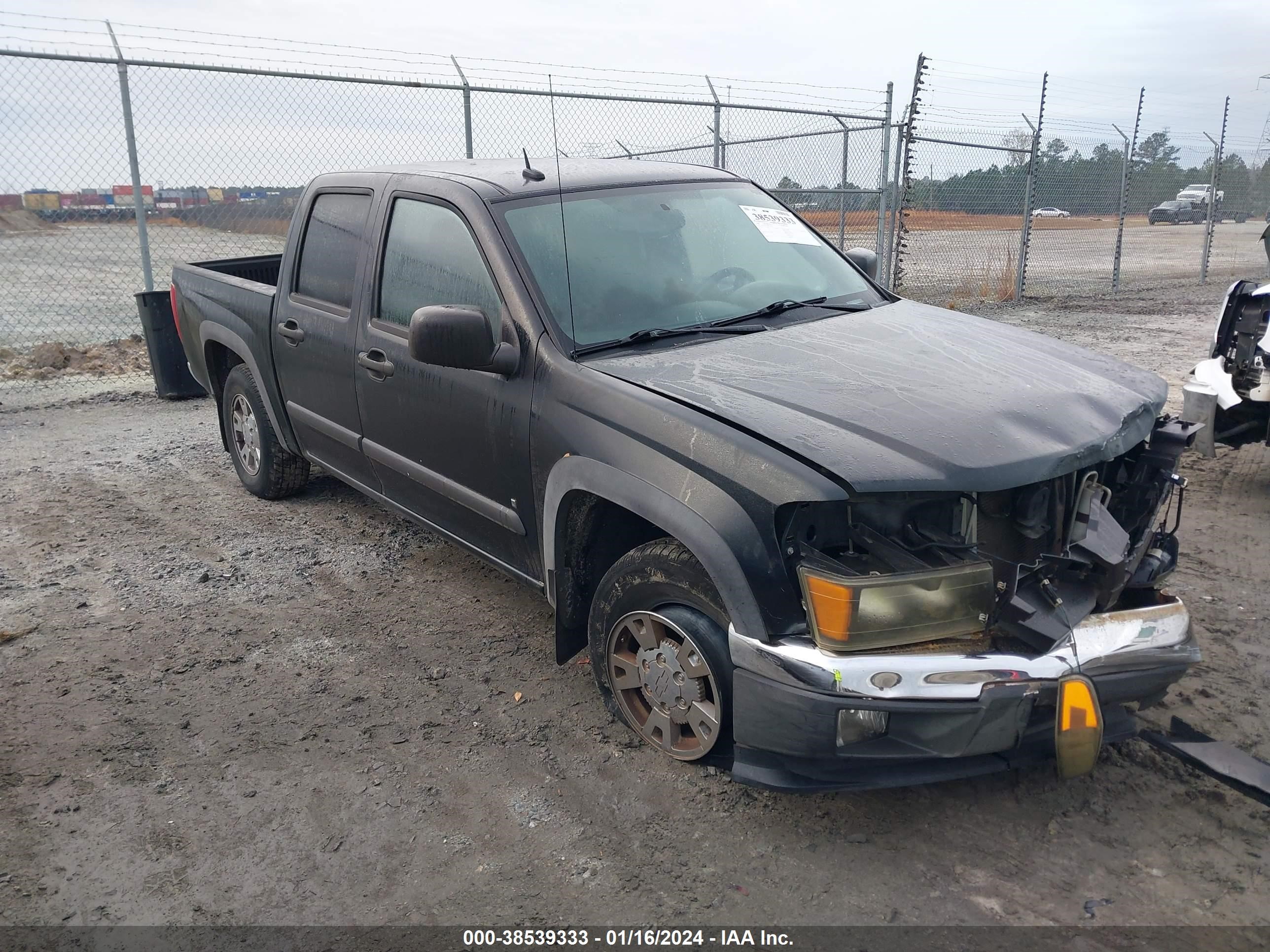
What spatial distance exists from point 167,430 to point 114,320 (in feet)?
18.9

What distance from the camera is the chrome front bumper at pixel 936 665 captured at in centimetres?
243

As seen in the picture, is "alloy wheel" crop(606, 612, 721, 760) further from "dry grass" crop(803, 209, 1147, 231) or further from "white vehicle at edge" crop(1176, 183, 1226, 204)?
"white vehicle at edge" crop(1176, 183, 1226, 204)

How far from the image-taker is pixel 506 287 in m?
3.38

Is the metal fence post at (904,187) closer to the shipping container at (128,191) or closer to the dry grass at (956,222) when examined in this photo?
the dry grass at (956,222)

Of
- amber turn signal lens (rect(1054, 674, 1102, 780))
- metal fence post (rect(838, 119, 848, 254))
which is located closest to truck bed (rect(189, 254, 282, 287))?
amber turn signal lens (rect(1054, 674, 1102, 780))

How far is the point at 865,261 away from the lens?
464 centimetres

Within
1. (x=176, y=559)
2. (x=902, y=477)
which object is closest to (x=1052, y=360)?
(x=902, y=477)

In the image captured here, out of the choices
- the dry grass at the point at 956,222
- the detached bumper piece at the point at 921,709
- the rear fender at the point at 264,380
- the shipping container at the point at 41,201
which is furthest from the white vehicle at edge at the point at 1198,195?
the detached bumper piece at the point at 921,709

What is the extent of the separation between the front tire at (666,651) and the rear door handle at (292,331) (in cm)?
220

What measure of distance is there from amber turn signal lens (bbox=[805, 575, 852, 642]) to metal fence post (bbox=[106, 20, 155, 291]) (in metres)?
7.39

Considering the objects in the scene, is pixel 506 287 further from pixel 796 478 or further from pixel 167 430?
pixel 167 430

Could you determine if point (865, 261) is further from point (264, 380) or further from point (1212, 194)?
point (1212, 194)

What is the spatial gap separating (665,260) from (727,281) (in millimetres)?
268

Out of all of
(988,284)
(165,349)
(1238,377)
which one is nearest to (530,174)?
(1238,377)
